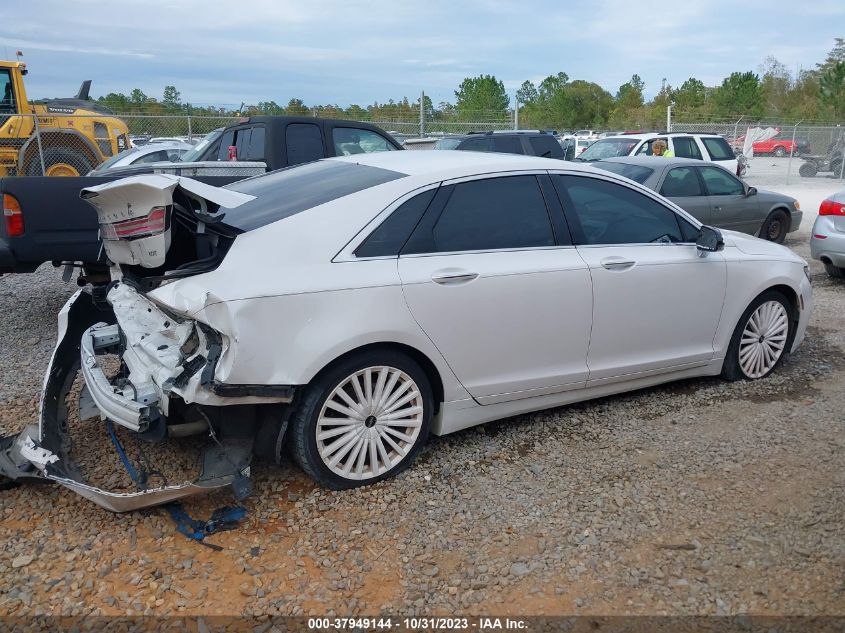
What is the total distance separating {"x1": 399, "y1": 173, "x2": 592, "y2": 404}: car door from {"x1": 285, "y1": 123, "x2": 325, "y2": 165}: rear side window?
513 centimetres

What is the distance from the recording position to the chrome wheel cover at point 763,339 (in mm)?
5055

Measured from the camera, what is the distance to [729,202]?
32.8 feet

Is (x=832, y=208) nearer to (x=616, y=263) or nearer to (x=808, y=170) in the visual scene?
(x=616, y=263)

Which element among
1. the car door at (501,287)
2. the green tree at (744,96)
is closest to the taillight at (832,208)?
the car door at (501,287)

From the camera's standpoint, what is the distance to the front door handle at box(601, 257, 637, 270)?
13.8ft

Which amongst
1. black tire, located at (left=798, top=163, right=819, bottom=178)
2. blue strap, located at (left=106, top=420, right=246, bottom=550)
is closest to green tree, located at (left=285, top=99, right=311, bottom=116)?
black tire, located at (left=798, top=163, right=819, bottom=178)

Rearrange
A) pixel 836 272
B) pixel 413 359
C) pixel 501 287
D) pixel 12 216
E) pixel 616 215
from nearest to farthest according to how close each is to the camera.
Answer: pixel 413 359
pixel 501 287
pixel 616 215
pixel 12 216
pixel 836 272

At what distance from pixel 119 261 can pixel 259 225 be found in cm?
81

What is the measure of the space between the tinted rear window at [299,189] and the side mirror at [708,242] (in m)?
2.06

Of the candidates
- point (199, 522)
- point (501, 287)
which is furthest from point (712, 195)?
point (199, 522)

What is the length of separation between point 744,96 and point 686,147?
37969 millimetres

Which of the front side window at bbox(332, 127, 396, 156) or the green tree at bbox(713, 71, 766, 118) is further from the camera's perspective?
the green tree at bbox(713, 71, 766, 118)

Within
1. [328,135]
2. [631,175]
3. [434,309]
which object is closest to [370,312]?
[434,309]

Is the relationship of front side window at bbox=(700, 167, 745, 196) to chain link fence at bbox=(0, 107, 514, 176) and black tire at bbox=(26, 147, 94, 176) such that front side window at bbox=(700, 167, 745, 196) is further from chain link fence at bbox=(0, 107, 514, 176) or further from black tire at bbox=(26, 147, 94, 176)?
black tire at bbox=(26, 147, 94, 176)
